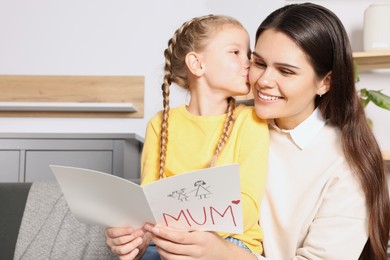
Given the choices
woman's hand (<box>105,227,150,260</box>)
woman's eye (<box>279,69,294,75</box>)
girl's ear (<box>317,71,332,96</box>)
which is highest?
woman's eye (<box>279,69,294,75</box>)

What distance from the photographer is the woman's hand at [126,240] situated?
1.36 metres

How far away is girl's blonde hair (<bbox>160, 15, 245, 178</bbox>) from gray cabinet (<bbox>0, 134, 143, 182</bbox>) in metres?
1.90

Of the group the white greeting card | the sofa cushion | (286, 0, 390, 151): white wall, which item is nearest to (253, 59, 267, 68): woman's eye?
the white greeting card

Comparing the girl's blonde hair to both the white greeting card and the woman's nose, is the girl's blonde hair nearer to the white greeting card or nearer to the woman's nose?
the woman's nose

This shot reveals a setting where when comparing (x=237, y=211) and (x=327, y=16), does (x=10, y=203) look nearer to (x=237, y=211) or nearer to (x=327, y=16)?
(x=237, y=211)

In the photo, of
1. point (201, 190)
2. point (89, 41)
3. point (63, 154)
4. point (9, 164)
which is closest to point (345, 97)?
point (201, 190)

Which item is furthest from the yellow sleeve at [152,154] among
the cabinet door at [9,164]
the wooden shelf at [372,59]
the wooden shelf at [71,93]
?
the wooden shelf at [71,93]

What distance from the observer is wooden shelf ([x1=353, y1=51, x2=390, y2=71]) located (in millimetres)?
3125

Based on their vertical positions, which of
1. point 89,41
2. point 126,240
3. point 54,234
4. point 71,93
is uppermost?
point 126,240

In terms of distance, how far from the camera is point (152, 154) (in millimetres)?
1650

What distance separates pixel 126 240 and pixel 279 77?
1.74 feet

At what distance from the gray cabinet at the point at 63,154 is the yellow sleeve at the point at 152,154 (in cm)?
189

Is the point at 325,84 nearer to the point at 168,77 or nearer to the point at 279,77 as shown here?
the point at 279,77

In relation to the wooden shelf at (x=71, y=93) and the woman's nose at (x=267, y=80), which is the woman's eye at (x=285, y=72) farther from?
the wooden shelf at (x=71, y=93)
